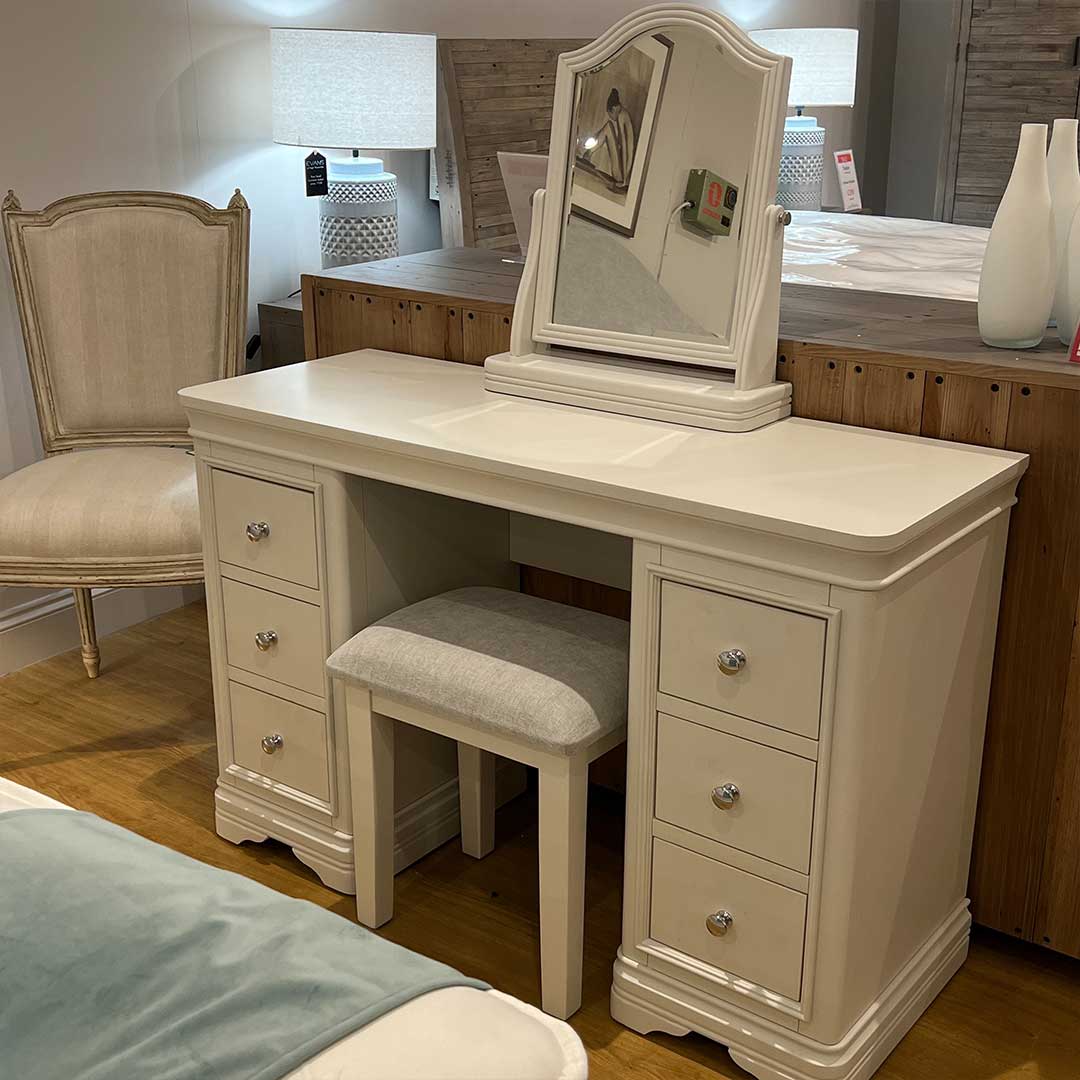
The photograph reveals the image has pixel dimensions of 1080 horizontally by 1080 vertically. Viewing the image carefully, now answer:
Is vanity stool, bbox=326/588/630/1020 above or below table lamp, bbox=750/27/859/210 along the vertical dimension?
below

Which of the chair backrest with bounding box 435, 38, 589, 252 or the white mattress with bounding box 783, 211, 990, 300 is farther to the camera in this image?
the chair backrest with bounding box 435, 38, 589, 252

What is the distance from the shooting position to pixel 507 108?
3836 millimetres

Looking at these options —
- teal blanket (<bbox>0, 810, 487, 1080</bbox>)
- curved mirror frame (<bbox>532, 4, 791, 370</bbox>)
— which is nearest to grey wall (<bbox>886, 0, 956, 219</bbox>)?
curved mirror frame (<bbox>532, 4, 791, 370</bbox>)

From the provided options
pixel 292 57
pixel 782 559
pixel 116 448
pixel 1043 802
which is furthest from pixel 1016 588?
pixel 292 57

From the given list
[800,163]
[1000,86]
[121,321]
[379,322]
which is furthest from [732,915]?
[1000,86]

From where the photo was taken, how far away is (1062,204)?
1794 mm

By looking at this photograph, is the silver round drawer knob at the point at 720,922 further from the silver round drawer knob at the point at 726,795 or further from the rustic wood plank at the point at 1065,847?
the rustic wood plank at the point at 1065,847

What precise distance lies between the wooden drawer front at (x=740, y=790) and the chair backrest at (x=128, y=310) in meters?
1.50

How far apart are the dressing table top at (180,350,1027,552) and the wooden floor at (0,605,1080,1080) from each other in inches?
29.0

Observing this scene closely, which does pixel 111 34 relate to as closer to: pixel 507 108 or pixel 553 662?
pixel 507 108

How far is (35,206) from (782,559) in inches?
77.9

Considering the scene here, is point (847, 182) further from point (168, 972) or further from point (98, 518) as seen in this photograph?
point (168, 972)

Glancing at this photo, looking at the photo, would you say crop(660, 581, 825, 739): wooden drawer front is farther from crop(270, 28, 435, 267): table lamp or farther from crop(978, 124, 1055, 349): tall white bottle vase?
crop(270, 28, 435, 267): table lamp

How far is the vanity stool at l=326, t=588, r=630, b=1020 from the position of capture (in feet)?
5.44
